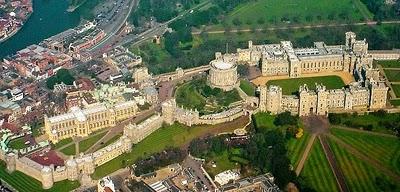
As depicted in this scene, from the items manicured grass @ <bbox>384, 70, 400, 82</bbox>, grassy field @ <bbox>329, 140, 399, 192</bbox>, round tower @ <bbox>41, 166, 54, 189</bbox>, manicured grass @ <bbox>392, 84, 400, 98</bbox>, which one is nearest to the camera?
grassy field @ <bbox>329, 140, 399, 192</bbox>

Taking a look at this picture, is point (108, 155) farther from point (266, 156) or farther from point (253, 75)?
point (253, 75)

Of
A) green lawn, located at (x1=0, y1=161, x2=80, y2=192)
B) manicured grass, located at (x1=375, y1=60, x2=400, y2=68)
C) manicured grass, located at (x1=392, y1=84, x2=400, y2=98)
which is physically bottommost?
green lawn, located at (x1=0, y1=161, x2=80, y2=192)

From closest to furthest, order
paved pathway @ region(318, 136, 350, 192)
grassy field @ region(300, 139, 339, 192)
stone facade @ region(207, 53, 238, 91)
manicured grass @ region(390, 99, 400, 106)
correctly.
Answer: paved pathway @ region(318, 136, 350, 192) → grassy field @ region(300, 139, 339, 192) → manicured grass @ region(390, 99, 400, 106) → stone facade @ region(207, 53, 238, 91)

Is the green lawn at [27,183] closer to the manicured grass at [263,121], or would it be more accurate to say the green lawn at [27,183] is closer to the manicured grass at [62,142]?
the manicured grass at [62,142]

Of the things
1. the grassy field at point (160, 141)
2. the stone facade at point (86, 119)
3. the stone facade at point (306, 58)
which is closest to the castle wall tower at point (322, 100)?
the grassy field at point (160, 141)

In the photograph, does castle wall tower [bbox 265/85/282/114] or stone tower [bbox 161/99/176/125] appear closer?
stone tower [bbox 161/99/176/125]

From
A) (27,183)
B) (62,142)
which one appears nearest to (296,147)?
(62,142)

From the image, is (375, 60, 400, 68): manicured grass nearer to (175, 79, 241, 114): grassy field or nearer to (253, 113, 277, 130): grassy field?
(253, 113, 277, 130): grassy field

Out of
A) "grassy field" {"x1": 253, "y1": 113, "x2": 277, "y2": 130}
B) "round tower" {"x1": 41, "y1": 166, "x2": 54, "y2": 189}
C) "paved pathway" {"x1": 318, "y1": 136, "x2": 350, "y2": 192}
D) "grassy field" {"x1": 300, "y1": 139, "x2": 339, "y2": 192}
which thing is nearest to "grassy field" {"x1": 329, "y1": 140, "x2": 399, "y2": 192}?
"paved pathway" {"x1": 318, "y1": 136, "x2": 350, "y2": 192}
